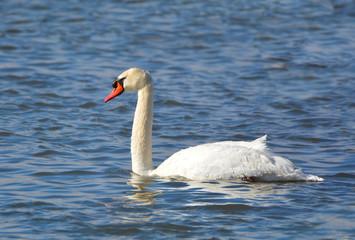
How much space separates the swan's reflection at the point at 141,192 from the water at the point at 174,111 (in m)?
0.04

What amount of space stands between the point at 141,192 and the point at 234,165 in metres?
1.07

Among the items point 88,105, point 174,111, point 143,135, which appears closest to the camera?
point 143,135

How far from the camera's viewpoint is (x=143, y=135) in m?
8.96

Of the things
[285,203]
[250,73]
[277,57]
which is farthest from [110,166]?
[277,57]

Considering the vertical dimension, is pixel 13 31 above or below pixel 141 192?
above

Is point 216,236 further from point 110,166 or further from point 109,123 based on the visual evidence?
point 109,123

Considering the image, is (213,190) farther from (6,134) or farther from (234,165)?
(6,134)

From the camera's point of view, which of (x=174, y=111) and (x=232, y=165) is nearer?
(x=232, y=165)

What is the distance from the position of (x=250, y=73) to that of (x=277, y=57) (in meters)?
1.55

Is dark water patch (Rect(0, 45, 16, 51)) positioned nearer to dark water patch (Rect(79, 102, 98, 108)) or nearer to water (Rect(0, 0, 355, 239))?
water (Rect(0, 0, 355, 239))

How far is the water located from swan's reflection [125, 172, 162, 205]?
0.12ft

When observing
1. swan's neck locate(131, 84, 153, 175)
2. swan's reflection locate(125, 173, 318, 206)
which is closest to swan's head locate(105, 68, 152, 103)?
swan's neck locate(131, 84, 153, 175)

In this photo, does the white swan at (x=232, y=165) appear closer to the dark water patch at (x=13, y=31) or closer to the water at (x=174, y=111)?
the water at (x=174, y=111)

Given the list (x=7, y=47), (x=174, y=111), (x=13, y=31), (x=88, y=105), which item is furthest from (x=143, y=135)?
(x=13, y=31)
